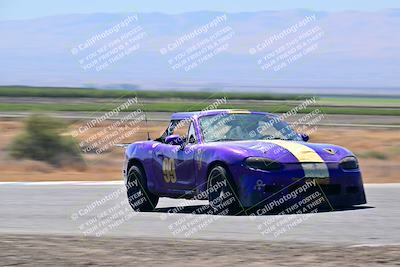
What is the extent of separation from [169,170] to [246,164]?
5.58 ft

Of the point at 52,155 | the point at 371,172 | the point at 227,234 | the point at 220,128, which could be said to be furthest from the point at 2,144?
the point at 227,234

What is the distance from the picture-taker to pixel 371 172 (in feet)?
80.3

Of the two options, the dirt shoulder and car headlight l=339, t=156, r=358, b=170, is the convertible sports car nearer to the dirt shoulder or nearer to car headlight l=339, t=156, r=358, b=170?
car headlight l=339, t=156, r=358, b=170

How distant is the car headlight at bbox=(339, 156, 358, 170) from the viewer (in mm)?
12848

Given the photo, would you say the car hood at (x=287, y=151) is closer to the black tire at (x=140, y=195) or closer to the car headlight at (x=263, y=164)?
the car headlight at (x=263, y=164)

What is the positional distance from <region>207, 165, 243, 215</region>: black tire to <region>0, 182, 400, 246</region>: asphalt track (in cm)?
19

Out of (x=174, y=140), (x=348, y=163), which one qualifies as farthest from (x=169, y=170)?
(x=348, y=163)

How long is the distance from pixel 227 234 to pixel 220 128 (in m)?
2.74

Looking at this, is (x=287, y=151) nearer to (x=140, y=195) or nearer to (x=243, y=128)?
(x=243, y=128)

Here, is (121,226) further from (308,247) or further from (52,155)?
(52,155)

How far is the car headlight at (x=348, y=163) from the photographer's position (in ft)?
42.2

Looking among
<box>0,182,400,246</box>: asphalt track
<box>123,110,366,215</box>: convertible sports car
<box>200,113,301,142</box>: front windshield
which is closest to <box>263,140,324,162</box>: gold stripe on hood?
<box>123,110,366,215</box>: convertible sports car

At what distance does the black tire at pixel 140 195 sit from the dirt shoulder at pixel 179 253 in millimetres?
3871

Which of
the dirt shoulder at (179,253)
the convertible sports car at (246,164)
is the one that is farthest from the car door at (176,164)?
the dirt shoulder at (179,253)
